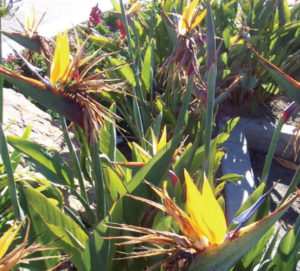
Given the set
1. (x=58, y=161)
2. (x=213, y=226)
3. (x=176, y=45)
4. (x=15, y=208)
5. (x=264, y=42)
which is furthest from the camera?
(x=264, y=42)

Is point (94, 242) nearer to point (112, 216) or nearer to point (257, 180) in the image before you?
point (112, 216)

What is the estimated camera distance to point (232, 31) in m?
2.58

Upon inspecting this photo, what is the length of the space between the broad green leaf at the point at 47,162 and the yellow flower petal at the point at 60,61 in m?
0.41

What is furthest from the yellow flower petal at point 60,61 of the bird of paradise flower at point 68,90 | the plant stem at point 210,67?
the plant stem at point 210,67

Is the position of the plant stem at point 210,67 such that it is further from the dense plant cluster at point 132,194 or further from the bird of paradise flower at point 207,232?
the bird of paradise flower at point 207,232

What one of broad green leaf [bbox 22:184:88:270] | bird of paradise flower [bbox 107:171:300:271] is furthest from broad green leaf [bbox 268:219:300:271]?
broad green leaf [bbox 22:184:88:270]

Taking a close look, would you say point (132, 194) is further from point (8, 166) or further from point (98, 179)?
point (8, 166)

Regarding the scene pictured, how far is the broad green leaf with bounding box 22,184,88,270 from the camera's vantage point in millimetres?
887

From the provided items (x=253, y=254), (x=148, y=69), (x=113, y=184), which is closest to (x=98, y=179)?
(x=113, y=184)

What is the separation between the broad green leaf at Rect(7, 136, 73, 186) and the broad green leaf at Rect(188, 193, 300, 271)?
0.68 m

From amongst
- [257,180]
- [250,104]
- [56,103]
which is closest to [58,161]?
[56,103]

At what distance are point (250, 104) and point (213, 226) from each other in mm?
2157

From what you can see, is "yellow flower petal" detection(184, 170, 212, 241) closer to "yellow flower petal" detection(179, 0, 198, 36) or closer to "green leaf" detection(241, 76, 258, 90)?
"yellow flower petal" detection(179, 0, 198, 36)

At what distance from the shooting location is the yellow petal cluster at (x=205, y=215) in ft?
1.82
